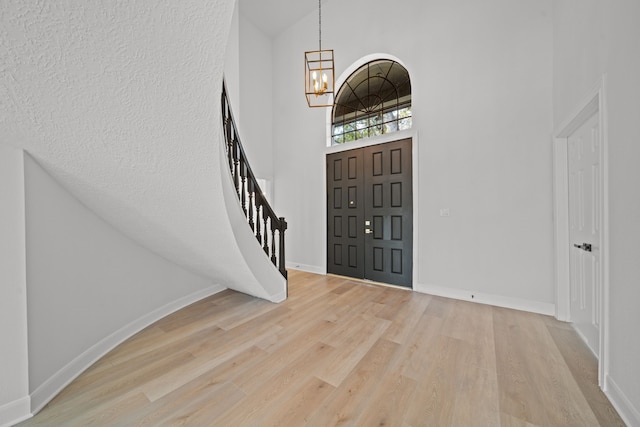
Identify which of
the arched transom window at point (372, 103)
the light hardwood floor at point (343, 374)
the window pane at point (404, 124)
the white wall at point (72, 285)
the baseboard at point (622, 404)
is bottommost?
the light hardwood floor at point (343, 374)

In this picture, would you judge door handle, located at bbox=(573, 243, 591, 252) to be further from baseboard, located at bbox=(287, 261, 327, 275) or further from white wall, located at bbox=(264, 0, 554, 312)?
baseboard, located at bbox=(287, 261, 327, 275)

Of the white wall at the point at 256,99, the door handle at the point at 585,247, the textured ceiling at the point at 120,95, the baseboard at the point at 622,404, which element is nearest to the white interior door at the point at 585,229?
the door handle at the point at 585,247

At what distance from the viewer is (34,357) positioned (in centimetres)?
136

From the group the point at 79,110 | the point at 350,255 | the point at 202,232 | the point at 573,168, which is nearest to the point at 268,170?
the point at 350,255

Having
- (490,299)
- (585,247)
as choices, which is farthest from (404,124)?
(490,299)

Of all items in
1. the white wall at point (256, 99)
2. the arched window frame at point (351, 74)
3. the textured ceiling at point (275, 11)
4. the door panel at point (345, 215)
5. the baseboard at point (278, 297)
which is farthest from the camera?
the white wall at point (256, 99)

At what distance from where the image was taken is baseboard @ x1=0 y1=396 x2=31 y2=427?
1.21 meters

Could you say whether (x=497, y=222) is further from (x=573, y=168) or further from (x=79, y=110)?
(x=79, y=110)

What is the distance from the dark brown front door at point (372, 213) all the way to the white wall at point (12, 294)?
342cm

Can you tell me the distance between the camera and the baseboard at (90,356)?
136cm

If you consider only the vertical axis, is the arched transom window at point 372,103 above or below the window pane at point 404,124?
above

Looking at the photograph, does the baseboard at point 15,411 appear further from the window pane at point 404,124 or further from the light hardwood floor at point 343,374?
the window pane at point 404,124

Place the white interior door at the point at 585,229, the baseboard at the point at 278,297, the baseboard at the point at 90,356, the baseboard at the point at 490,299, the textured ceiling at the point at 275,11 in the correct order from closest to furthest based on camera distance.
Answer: the baseboard at the point at 90,356 < the white interior door at the point at 585,229 < the baseboard at the point at 490,299 < the baseboard at the point at 278,297 < the textured ceiling at the point at 275,11

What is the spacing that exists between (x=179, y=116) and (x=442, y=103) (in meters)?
3.17
